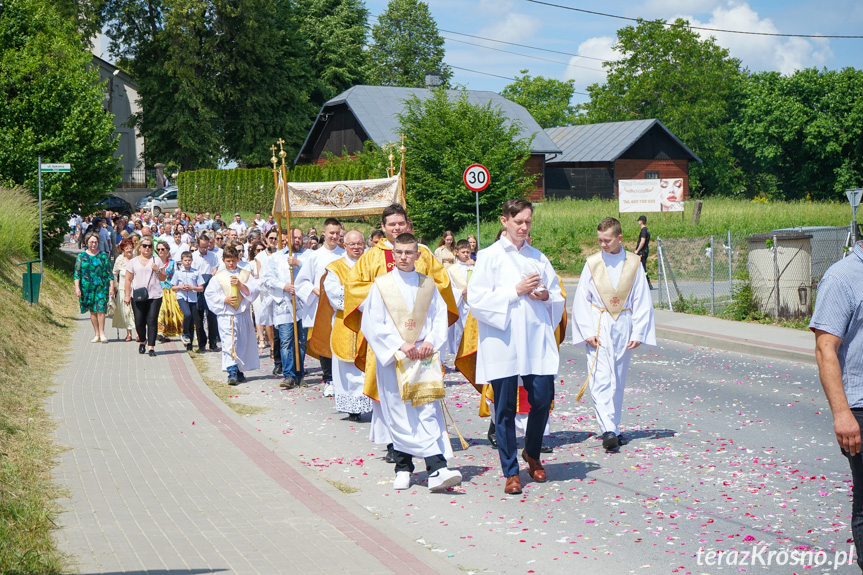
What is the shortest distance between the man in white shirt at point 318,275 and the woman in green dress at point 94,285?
20.9ft

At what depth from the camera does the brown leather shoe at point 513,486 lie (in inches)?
265

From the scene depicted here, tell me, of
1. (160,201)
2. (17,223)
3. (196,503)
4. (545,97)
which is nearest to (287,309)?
(196,503)

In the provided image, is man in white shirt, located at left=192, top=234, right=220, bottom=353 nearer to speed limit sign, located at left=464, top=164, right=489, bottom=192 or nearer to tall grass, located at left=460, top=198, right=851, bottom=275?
speed limit sign, located at left=464, top=164, right=489, bottom=192

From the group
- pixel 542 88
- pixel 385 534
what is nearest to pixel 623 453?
pixel 385 534

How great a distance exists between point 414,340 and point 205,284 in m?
10.1

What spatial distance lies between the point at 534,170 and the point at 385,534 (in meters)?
52.5

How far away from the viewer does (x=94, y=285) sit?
666 inches

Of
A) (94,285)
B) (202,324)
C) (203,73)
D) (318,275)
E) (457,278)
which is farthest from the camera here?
(203,73)

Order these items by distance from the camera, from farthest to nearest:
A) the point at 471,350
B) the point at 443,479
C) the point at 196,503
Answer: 1. the point at 471,350
2. the point at 443,479
3. the point at 196,503

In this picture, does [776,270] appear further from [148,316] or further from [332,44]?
[332,44]

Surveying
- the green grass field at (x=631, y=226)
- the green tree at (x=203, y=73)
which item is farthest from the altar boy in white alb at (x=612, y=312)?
the green tree at (x=203, y=73)

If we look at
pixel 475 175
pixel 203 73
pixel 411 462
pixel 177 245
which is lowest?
pixel 411 462

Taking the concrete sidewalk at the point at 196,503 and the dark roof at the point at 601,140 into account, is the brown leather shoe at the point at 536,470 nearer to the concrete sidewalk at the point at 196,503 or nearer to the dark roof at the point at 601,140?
the concrete sidewalk at the point at 196,503

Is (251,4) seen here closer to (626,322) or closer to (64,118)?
(64,118)
